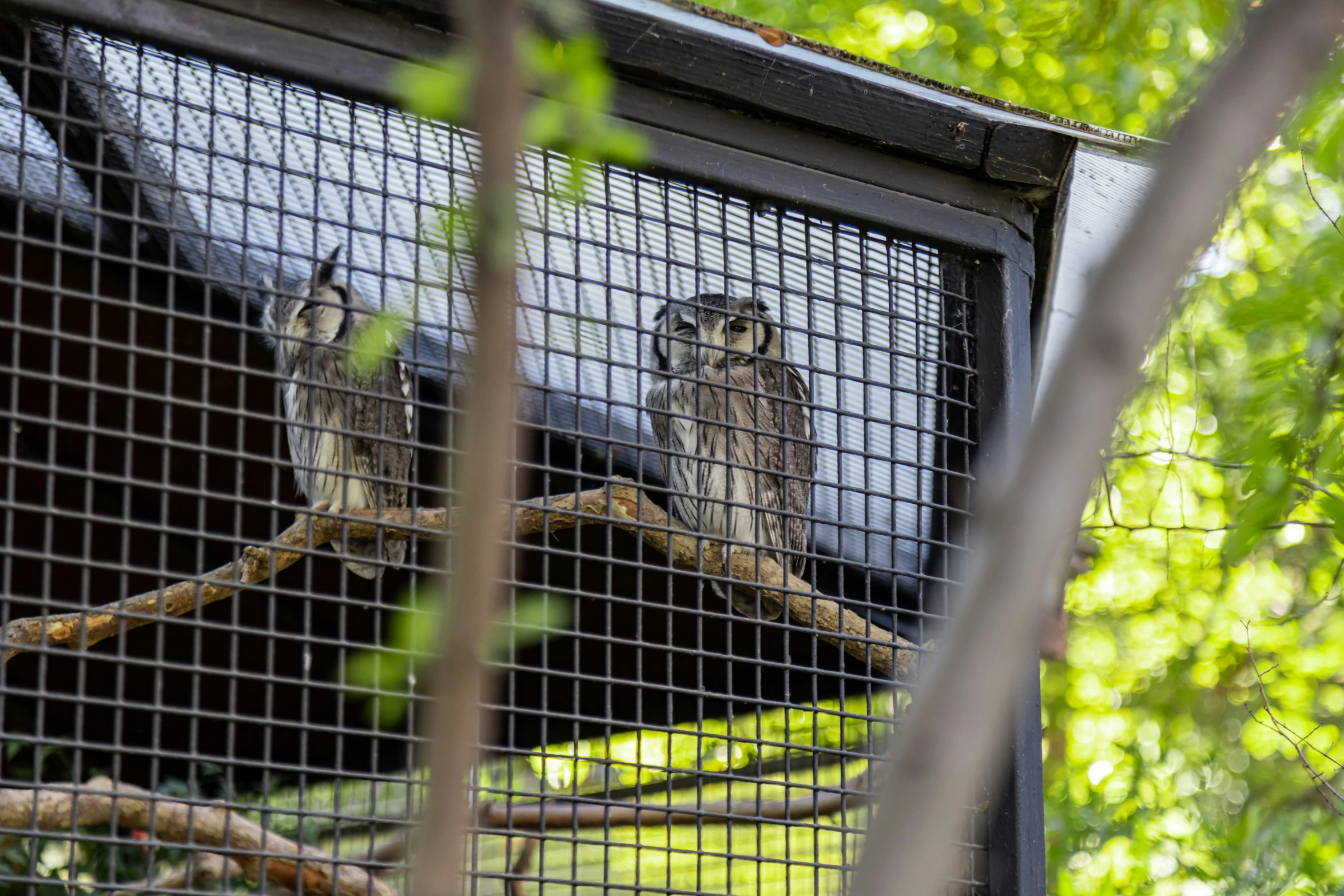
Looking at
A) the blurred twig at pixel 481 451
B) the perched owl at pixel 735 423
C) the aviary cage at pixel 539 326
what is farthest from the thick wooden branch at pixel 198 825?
the blurred twig at pixel 481 451

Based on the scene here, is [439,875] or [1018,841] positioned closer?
[439,875]

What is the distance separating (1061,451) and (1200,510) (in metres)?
6.03

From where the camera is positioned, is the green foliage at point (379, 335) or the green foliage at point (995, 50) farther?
the green foliage at point (995, 50)

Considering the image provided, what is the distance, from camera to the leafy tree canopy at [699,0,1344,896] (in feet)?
7.89

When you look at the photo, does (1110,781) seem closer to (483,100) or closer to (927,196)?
(927,196)

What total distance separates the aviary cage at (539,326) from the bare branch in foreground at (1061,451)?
0.61ft

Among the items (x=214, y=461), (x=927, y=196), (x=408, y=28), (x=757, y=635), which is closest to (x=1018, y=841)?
(x=757, y=635)

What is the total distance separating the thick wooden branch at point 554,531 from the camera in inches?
78.2

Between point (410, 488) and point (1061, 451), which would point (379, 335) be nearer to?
point (1061, 451)

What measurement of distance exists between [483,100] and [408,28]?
148 cm

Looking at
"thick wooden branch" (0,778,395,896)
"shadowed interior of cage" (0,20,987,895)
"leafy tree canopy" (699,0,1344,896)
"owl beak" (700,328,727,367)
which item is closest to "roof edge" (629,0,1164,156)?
"leafy tree canopy" (699,0,1344,896)

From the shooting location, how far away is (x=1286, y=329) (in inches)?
172

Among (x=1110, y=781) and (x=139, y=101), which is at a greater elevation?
(x=139, y=101)

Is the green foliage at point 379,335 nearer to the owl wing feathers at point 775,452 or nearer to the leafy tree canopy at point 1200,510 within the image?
the leafy tree canopy at point 1200,510
